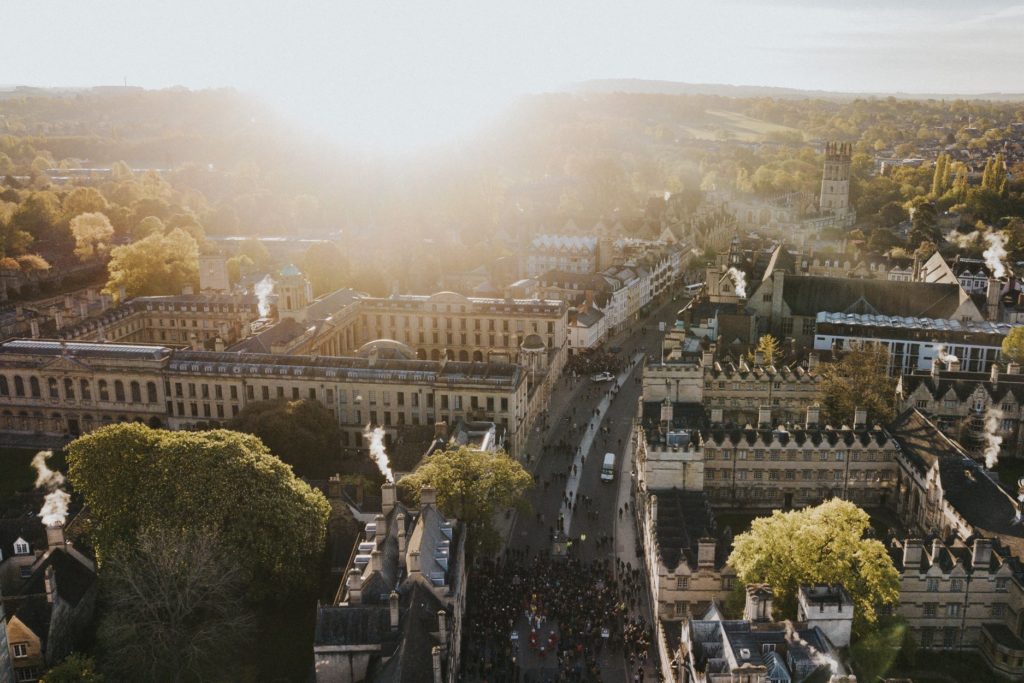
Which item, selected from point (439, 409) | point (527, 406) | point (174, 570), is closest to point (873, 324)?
point (527, 406)

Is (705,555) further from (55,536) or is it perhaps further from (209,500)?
(55,536)

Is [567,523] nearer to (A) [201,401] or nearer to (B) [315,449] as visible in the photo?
(B) [315,449]

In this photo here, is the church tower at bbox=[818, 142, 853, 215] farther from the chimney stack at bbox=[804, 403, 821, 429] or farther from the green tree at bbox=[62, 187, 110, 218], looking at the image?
the green tree at bbox=[62, 187, 110, 218]

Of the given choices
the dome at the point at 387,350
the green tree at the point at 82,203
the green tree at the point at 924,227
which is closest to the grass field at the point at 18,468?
the dome at the point at 387,350

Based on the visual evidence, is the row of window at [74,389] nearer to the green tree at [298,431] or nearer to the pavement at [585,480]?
the green tree at [298,431]

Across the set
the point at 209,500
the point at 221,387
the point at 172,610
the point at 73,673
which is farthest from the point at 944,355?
the point at 73,673

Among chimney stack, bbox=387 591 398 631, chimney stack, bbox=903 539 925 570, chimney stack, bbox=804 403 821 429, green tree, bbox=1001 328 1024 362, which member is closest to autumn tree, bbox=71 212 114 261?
chimney stack, bbox=804 403 821 429
